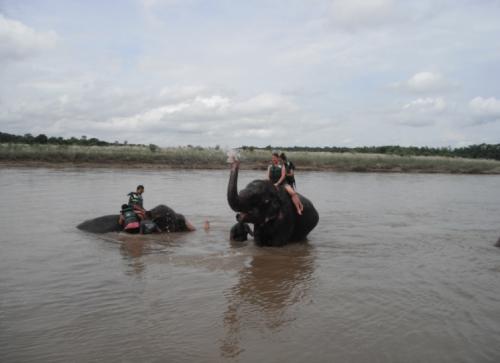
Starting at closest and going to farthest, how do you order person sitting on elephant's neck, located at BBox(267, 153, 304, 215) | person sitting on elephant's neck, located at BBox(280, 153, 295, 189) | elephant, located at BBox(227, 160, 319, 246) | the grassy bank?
elephant, located at BBox(227, 160, 319, 246)
person sitting on elephant's neck, located at BBox(267, 153, 304, 215)
person sitting on elephant's neck, located at BBox(280, 153, 295, 189)
the grassy bank

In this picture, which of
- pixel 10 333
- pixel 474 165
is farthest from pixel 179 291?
pixel 474 165

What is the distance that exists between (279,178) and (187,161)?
3175cm

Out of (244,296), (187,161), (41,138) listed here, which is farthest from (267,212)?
(41,138)

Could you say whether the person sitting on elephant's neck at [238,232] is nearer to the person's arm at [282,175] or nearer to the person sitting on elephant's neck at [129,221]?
the person's arm at [282,175]

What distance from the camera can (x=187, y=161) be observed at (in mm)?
41438

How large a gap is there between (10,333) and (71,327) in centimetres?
54

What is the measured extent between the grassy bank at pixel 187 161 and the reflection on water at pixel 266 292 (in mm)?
30172

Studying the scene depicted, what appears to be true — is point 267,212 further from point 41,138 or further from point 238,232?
point 41,138

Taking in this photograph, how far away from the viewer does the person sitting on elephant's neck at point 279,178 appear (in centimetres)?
1012

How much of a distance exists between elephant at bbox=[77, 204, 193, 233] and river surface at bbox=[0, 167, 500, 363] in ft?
1.23

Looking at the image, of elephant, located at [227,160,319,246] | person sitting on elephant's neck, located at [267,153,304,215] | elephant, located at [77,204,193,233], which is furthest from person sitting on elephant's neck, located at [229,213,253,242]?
elephant, located at [77,204,193,233]

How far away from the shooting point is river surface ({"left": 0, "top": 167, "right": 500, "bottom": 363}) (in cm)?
448

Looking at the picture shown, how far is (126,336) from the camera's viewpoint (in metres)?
4.64

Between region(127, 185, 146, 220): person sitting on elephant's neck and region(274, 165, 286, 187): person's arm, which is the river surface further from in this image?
region(274, 165, 286, 187): person's arm
